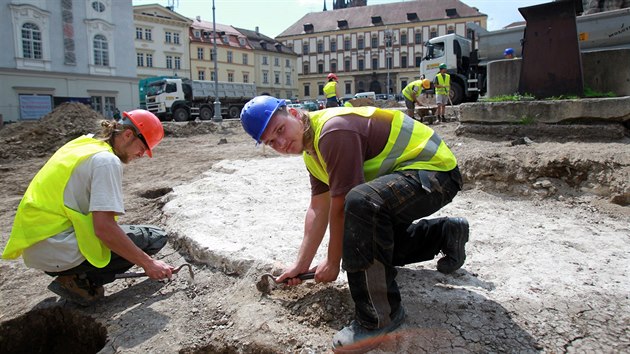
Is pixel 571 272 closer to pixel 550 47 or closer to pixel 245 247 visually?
pixel 245 247

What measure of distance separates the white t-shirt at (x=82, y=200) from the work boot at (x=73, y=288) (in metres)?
0.16

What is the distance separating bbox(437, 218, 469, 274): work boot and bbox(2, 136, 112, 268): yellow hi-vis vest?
196 centimetres

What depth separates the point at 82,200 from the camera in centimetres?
255

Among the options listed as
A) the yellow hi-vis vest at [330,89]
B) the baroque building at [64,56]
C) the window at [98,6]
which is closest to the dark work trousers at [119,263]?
the yellow hi-vis vest at [330,89]

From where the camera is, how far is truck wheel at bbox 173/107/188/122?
2588cm

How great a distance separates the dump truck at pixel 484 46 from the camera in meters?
10.9

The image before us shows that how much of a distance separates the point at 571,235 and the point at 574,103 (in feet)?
8.40

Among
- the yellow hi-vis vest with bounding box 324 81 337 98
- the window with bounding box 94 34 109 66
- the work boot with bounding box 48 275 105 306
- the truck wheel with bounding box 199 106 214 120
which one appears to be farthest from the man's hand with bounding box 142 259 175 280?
the window with bounding box 94 34 109 66

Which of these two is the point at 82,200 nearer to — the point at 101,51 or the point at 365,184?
the point at 365,184

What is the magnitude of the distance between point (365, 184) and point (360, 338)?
Result: 0.67 m

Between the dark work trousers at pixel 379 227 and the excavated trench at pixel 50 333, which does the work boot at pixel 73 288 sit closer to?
the excavated trench at pixel 50 333

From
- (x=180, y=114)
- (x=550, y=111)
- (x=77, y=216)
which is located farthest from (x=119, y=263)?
(x=180, y=114)

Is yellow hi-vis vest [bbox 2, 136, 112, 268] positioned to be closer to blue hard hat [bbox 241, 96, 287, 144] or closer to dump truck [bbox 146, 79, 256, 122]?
blue hard hat [bbox 241, 96, 287, 144]

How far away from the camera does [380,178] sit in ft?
6.64
